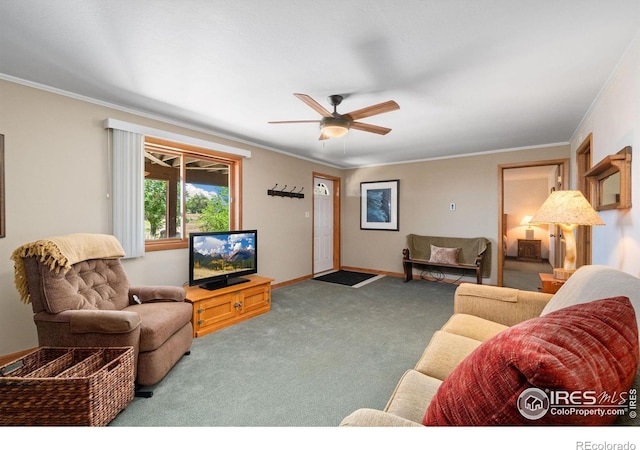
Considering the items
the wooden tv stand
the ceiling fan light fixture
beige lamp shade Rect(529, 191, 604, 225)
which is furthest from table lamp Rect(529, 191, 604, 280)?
the wooden tv stand

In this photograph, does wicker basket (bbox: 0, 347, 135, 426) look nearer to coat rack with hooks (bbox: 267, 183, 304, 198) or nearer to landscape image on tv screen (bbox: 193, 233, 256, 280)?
landscape image on tv screen (bbox: 193, 233, 256, 280)

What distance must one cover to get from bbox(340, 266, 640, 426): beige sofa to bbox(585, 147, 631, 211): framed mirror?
32.9 inches

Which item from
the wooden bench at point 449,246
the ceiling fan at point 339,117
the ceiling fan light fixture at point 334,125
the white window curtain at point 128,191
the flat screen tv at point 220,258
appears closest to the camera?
the ceiling fan at point 339,117

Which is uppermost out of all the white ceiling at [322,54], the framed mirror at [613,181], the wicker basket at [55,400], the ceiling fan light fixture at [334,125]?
the white ceiling at [322,54]

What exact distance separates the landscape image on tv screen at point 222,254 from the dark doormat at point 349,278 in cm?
195

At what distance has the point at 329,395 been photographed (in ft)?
6.05

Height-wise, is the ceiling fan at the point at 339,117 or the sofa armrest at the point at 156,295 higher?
the ceiling fan at the point at 339,117

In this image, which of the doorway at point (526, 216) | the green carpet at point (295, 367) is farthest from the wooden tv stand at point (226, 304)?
the doorway at point (526, 216)

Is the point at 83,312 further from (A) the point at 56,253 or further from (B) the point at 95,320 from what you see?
(A) the point at 56,253

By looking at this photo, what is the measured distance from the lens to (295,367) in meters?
2.20

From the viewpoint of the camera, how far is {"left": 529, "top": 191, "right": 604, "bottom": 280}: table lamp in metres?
2.06

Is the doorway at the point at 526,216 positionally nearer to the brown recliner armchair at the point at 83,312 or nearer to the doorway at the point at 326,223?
the doorway at the point at 326,223

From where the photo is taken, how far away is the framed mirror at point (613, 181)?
1.78m
